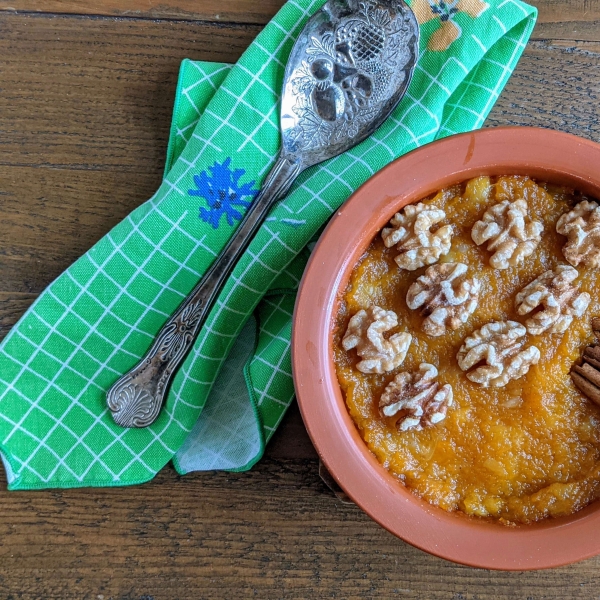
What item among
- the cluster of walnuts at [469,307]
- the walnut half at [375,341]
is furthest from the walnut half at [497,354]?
the walnut half at [375,341]

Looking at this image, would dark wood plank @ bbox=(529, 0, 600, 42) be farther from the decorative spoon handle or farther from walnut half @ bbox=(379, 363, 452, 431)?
walnut half @ bbox=(379, 363, 452, 431)

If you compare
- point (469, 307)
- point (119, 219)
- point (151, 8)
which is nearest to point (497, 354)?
point (469, 307)

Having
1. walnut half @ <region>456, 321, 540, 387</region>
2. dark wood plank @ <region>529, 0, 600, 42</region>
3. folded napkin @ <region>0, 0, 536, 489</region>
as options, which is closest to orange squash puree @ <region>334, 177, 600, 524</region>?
walnut half @ <region>456, 321, 540, 387</region>

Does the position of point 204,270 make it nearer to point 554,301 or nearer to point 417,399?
point 417,399

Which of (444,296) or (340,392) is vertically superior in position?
(444,296)

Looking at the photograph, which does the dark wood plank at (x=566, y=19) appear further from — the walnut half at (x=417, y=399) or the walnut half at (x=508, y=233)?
the walnut half at (x=417, y=399)

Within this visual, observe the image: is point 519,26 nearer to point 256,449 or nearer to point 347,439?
point 347,439
